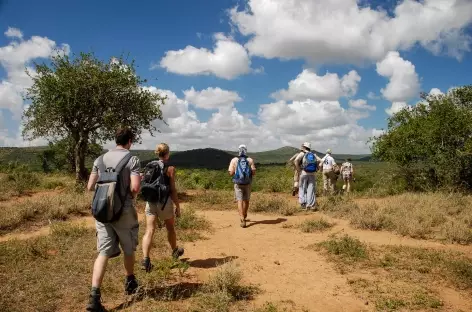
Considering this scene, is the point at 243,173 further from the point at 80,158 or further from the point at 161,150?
the point at 80,158

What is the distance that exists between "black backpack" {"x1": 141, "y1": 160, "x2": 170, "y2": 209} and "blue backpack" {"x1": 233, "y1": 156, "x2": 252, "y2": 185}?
3.43 metres

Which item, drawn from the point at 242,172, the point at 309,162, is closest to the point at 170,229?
the point at 242,172

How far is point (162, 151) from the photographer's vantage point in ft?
19.6

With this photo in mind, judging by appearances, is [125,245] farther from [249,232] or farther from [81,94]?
[81,94]

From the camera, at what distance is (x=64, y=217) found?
10.0 metres

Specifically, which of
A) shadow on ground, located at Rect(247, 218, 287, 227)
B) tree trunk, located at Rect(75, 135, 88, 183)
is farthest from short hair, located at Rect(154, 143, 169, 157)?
tree trunk, located at Rect(75, 135, 88, 183)

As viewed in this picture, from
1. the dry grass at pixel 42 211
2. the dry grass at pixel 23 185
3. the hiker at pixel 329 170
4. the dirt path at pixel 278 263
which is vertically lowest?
the dirt path at pixel 278 263

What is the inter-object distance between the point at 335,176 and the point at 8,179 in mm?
14154

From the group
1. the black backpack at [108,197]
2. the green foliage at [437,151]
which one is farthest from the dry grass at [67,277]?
the green foliage at [437,151]

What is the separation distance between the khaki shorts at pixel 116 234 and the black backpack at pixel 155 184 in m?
1.24

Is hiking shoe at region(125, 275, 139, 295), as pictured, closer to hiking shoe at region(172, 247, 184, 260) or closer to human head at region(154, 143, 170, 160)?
hiking shoe at region(172, 247, 184, 260)

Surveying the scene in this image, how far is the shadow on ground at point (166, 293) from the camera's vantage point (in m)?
4.64

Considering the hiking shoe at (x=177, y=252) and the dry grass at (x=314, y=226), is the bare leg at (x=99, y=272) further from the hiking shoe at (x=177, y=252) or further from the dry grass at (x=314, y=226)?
the dry grass at (x=314, y=226)

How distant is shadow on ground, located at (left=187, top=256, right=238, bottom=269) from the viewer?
643 cm
